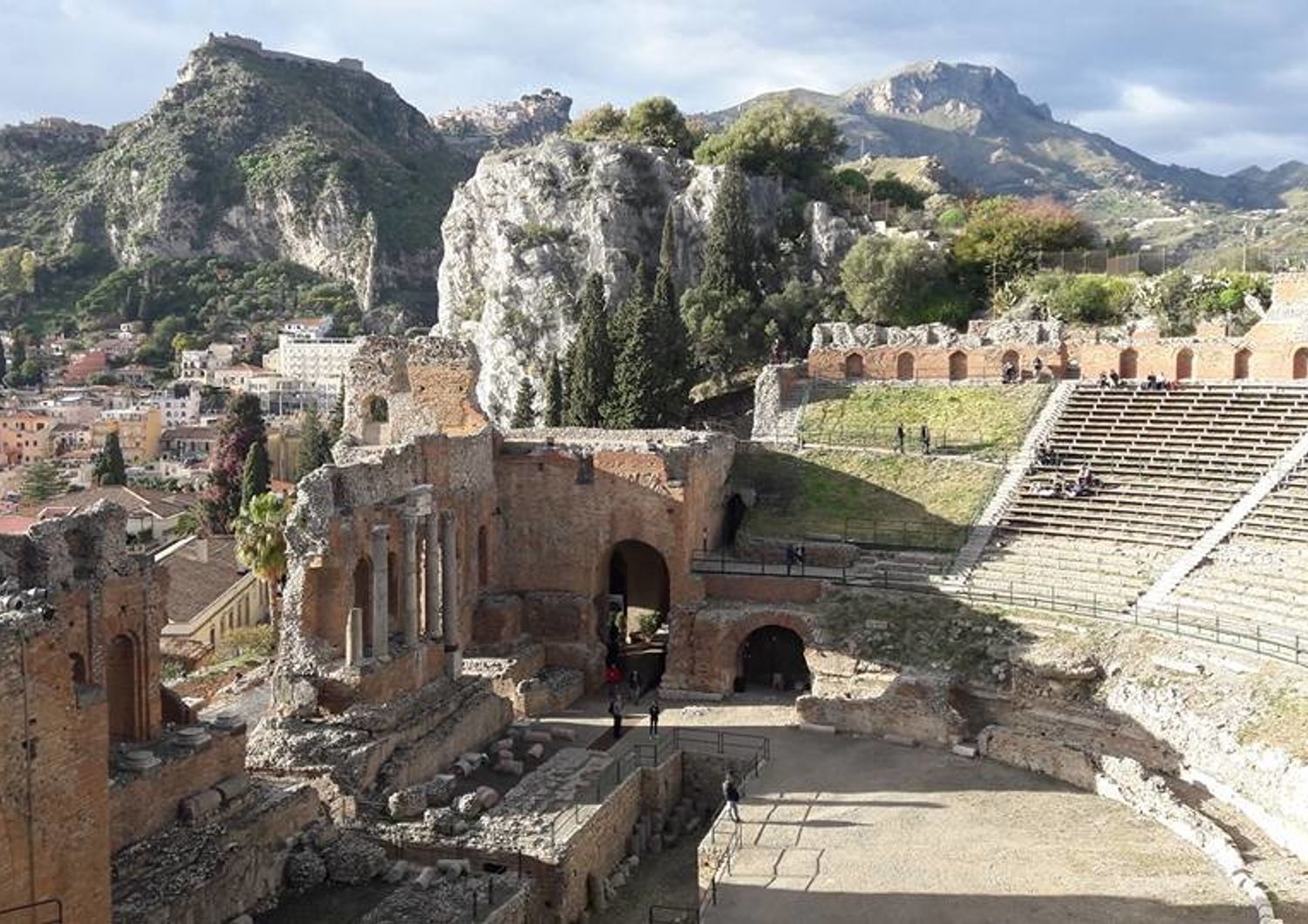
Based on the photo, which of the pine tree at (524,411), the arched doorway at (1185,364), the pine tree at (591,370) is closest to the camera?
the arched doorway at (1185,364)

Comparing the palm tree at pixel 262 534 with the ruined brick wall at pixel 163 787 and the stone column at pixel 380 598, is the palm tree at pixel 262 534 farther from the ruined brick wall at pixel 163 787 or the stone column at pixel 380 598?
the ruined brick wall at pixel 163 787

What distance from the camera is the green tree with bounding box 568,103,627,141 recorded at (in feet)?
248

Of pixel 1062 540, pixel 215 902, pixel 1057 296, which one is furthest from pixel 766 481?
pixel 215 902

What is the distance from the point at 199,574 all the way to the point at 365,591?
21.1 meters

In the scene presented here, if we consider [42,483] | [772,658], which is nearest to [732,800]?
[772,658]

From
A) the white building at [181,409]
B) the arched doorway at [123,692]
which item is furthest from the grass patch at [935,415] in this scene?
the white building at [181,409]

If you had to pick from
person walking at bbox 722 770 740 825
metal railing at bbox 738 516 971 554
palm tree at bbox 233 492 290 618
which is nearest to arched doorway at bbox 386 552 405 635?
palm tree at bbox 233 492 290 618

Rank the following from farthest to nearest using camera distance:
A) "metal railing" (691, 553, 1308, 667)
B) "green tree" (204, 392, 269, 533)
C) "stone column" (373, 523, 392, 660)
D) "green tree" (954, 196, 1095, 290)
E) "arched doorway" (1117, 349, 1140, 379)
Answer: "green tree" (204, 392, 269, 533)
"green tree" (954, 196, 1095, 290)
"arched doorway" (1117, 349, 1140, 379)
"stone column" (373, 523, 392, 660)
"metal railing" (691, 553, 1308, 667)

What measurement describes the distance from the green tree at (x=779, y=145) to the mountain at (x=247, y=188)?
214 ft

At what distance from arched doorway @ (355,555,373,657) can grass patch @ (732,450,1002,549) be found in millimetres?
12099

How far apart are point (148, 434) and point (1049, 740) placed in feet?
266

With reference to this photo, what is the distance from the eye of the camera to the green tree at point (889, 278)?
53000mm

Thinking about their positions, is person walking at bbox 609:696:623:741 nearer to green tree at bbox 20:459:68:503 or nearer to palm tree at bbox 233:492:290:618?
palm tree at bbox 233:492:290:618

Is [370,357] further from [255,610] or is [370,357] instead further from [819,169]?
[819,169]
